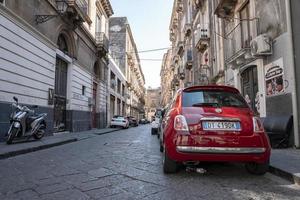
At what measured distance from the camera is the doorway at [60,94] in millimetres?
17141

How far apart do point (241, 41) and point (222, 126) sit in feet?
29.6

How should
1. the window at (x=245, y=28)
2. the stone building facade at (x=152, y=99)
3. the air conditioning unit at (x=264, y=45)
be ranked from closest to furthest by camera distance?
the air conditioning unit at (x=264, y=45)
the window at (x=245, y=28)
the stone building facade at (x=152, y=99)

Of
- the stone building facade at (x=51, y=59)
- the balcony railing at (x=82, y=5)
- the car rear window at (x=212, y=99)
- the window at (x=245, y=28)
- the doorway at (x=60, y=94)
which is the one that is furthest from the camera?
the balcony railing at (x=82, y=5)

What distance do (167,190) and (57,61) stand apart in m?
14.3

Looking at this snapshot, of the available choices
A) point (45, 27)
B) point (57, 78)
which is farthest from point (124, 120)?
point (45, 27)

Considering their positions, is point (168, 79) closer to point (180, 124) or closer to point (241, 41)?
point (241, 41)

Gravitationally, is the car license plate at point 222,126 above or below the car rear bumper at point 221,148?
above

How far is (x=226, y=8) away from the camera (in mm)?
14992

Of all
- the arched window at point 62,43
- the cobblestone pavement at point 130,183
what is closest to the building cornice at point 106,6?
the arched window at point 62,43

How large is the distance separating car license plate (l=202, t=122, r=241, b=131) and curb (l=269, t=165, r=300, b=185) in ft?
3.52

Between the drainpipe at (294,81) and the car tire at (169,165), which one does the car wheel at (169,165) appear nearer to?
the car tire at (169,165)

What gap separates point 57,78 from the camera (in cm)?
1725

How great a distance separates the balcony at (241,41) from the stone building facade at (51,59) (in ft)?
27.2

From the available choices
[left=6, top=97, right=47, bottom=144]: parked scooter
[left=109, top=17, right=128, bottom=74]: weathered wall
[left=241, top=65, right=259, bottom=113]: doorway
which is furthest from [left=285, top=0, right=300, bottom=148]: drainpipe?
[left=109, top=17, right=128, bottom=74]: weathered wall
